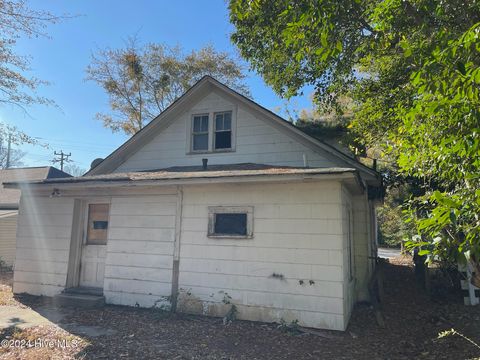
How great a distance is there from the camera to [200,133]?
33.7 ft

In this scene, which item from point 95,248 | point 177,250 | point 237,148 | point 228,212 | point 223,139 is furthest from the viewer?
point 223,139

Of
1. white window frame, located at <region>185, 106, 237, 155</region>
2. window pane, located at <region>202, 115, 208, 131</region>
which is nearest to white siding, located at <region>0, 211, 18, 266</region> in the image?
white window frame, located at <region>185, 106, 237, 155</region>

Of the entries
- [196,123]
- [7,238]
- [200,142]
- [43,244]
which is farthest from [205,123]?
[7,238]

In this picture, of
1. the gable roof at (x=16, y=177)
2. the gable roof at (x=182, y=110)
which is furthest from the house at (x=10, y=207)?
the gable roof at (x=182, y=110)

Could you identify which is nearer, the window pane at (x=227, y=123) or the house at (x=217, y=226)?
the house at (x=217, y=226)

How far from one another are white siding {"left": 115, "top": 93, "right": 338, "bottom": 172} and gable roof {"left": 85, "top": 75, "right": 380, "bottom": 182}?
0.16 m

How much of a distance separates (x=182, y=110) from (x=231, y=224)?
4697 mm

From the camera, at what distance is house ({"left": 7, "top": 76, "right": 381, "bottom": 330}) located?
6.57 meters

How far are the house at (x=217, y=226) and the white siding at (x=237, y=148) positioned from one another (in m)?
0.03

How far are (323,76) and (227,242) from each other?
552cm

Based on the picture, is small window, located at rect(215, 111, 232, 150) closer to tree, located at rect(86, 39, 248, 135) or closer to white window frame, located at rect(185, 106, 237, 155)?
white window frame, located at rect(185, 106, 237, 155)

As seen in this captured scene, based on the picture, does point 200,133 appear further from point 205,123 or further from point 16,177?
point 16,177

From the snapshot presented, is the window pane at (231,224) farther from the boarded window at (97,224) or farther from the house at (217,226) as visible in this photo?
the boarded window at (97,224)

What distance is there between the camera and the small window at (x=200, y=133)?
33.4 ft
